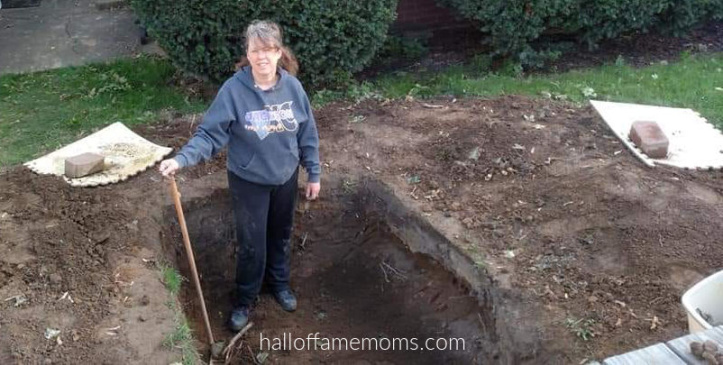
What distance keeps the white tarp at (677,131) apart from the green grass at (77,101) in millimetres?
3564

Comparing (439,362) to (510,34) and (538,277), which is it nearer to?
(538,277)

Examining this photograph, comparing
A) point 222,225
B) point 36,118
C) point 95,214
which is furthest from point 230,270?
point 36,118

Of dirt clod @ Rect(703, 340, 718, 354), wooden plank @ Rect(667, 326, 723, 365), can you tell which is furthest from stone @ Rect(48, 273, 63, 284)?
dirt clod @ Rect(703, 340, 718, 354)

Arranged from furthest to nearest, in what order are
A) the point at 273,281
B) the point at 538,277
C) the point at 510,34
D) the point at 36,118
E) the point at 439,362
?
the point at 510,34 → the point at 36,118 → the point at 273,281 → the point at 439,362 → the point at 538,277

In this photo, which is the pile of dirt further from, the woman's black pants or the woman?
the woman

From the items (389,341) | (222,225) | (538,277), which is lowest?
(389,341)

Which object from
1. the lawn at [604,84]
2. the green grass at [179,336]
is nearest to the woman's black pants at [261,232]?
the green grass at [179,336]

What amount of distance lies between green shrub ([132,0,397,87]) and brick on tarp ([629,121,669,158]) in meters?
2.42

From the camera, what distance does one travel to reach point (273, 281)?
5.29 metres

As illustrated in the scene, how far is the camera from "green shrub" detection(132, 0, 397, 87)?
21.1ft

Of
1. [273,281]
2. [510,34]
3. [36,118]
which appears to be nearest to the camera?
[273,281]

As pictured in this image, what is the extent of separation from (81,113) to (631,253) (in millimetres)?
4887

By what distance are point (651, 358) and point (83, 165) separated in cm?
405

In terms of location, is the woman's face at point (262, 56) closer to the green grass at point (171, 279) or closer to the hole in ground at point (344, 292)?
the green grass at point (171, 279)
